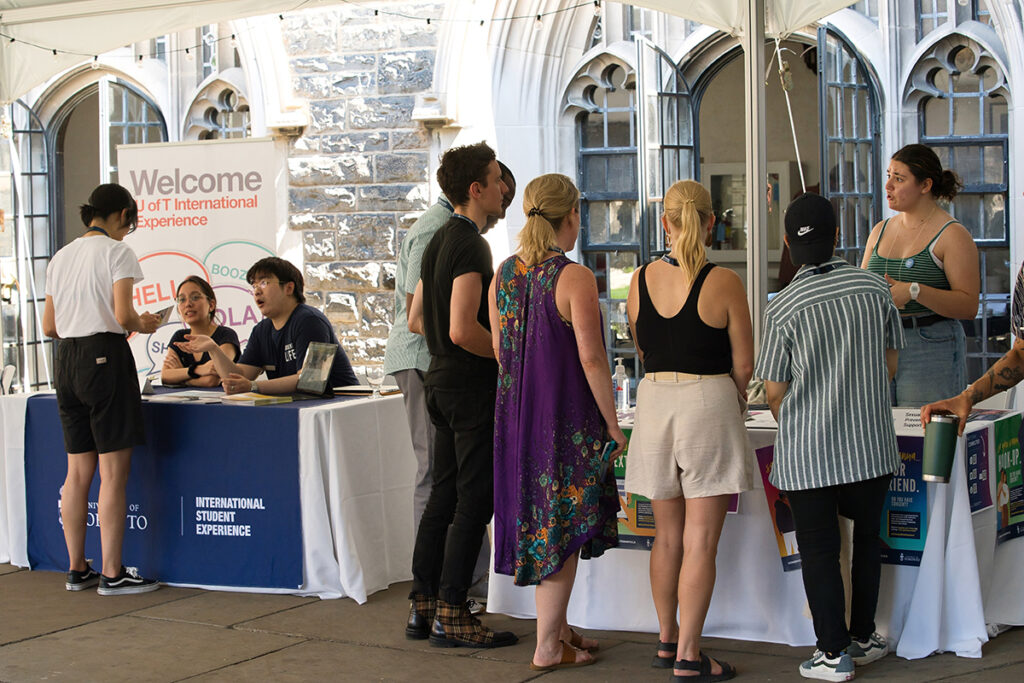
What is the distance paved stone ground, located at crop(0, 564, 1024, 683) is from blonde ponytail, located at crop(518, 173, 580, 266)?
112 centimetres

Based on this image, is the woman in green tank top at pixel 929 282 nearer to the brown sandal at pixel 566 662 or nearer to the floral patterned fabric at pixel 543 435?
the floral patterned fabric at pixel 543 435

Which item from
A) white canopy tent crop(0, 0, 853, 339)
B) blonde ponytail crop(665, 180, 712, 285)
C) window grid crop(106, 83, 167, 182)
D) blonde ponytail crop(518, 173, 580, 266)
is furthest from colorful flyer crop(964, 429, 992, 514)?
window grid crop(106, 83, 167, 182)

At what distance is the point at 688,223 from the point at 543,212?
1.26 ft

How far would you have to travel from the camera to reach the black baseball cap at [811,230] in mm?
2988

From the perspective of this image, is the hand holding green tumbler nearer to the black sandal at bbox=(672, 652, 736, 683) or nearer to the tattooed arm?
the tattooed arm

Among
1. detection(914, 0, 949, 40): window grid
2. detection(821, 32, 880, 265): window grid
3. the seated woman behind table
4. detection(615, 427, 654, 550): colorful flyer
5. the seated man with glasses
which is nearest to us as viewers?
detection(615, 427, 654, 550): colorful flyer

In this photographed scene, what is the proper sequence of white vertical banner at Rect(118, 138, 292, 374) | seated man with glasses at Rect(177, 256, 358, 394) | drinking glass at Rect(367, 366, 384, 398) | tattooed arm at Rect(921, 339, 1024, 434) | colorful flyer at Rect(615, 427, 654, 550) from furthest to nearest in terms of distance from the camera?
white vertical banner at Rect(118, 138, 292, 374)
seated man with glasses at Rect(177, 256, 358, 394)
drinking glass at Rect(367, 366, 384, 398)
colorful flyer at Rect(615, 427, 654, 550)
tattooed arm at Rect(921, 339, 1024, 434)

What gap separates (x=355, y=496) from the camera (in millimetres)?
4094

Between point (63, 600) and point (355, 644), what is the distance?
1.25 metres

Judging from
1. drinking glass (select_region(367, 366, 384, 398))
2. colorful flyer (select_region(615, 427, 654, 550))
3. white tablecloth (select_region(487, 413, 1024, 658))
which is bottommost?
white tablecloth (select_region(487, 413, 1024, 658))

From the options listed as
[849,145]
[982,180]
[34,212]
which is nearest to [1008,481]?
[849,145]

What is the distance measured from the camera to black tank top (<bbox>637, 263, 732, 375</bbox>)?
298 centimetres

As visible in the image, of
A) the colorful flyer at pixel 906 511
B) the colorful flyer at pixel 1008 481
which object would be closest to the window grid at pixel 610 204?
the colorful flyer at pixel 1008 481

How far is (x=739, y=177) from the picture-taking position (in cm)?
994
